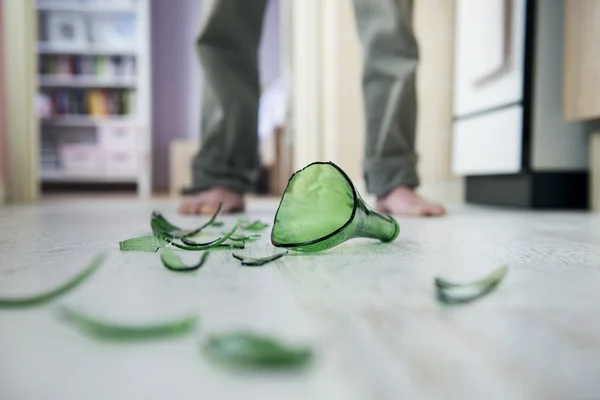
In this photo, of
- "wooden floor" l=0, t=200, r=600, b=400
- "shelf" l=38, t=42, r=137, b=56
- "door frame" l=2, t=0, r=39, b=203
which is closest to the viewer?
"wooden floor" l=0, t=200, r=600, b=400

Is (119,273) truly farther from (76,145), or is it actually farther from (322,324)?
(76,145)

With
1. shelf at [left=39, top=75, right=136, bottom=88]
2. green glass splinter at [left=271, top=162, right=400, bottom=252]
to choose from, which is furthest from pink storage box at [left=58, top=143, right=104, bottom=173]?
green glass splinter at [left=271, top=162, right=400, bottom=252]

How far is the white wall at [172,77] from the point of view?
5.37 m

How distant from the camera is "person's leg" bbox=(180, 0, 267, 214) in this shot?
1.45 metres

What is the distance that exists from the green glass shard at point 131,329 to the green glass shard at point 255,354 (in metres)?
0.04

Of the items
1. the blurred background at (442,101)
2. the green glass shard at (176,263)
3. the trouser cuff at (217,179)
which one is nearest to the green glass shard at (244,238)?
the green glass shard at (176,263)

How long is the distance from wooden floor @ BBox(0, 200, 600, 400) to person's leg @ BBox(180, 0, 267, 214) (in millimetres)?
814

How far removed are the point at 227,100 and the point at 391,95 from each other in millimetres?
416

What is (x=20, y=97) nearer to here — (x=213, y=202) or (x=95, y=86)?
(x=213, y=202)

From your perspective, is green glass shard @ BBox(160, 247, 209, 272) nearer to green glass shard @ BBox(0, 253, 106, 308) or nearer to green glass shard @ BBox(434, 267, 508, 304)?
green glass shard @ BBox(0, 253, 106, 308)

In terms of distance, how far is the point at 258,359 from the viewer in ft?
0.87

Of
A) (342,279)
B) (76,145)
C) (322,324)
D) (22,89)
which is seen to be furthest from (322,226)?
(76,145)

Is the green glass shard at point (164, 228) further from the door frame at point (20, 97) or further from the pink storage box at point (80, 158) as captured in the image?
the pink storage box at point (80, 158)

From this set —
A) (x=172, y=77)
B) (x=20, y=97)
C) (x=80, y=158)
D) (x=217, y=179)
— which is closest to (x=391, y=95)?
(x=217, y=179)
